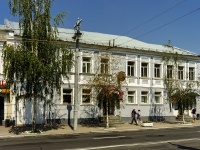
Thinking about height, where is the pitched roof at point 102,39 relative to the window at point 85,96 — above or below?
above

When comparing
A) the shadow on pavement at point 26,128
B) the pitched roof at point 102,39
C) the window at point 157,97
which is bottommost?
the shadow on pavement at point 26,128

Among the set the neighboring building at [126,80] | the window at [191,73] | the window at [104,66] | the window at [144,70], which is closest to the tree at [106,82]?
the window at [104,66]

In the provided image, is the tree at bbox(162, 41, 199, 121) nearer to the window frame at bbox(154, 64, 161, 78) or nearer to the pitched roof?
the window frame at bbox(154, 64, 161, 78)

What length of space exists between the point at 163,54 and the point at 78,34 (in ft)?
41.5

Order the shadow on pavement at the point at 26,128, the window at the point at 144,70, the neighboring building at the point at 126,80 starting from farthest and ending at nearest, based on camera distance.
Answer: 1. the window at the point at 144,70
2. the neighboring building at the point at 126,80
3. the shadow on pavement at the point at 26,128

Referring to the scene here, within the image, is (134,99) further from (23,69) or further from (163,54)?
(23,69)

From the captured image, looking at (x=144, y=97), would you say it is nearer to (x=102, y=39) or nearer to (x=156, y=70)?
(x=156, y=70)

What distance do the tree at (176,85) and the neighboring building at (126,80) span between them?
2.82ft

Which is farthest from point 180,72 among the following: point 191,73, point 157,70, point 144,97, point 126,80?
point 126,80

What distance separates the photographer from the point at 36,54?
912 inches

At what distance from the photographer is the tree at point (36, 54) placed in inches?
886

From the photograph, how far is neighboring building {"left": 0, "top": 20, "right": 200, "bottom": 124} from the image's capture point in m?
28.6

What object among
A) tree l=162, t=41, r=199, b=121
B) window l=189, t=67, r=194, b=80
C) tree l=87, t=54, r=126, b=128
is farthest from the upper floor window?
tree l=87, t=54, r=126, b=128

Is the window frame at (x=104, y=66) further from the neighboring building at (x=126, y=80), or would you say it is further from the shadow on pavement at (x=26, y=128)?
the shadow on pavement at (x=26, y=128)
